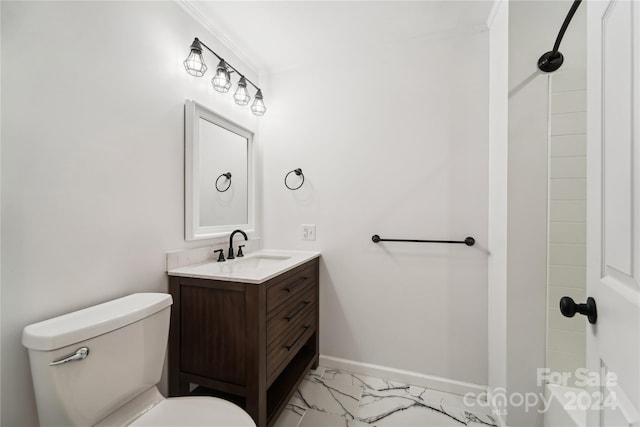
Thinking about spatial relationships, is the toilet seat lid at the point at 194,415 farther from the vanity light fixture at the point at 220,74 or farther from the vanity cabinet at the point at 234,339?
the vanity light fixture at the point at 220,74

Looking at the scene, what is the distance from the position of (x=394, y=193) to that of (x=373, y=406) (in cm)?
132

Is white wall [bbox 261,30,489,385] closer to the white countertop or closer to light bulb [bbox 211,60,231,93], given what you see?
the white countertop

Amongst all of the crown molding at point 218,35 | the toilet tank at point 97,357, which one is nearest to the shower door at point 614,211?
the toilet tank at point 97,357

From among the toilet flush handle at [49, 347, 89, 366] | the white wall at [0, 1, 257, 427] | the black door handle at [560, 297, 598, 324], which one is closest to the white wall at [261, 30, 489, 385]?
the white wall at [0, 1, 257, 427]

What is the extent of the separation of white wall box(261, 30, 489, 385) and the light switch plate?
0.04 metres

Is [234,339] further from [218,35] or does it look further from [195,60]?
[218,35]

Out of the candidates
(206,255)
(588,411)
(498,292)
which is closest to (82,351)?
(206,255)

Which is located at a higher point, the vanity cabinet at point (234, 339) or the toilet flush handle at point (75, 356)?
the toilet flush handle at point (75, 356)

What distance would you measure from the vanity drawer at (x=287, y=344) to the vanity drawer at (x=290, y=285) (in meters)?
0.19

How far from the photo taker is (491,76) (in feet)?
5.10

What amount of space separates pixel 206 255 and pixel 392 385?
148cm

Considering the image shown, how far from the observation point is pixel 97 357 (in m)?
0.84

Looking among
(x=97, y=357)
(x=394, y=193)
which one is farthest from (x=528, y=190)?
(x=97, y=357)

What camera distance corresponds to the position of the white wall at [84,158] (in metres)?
0.82
